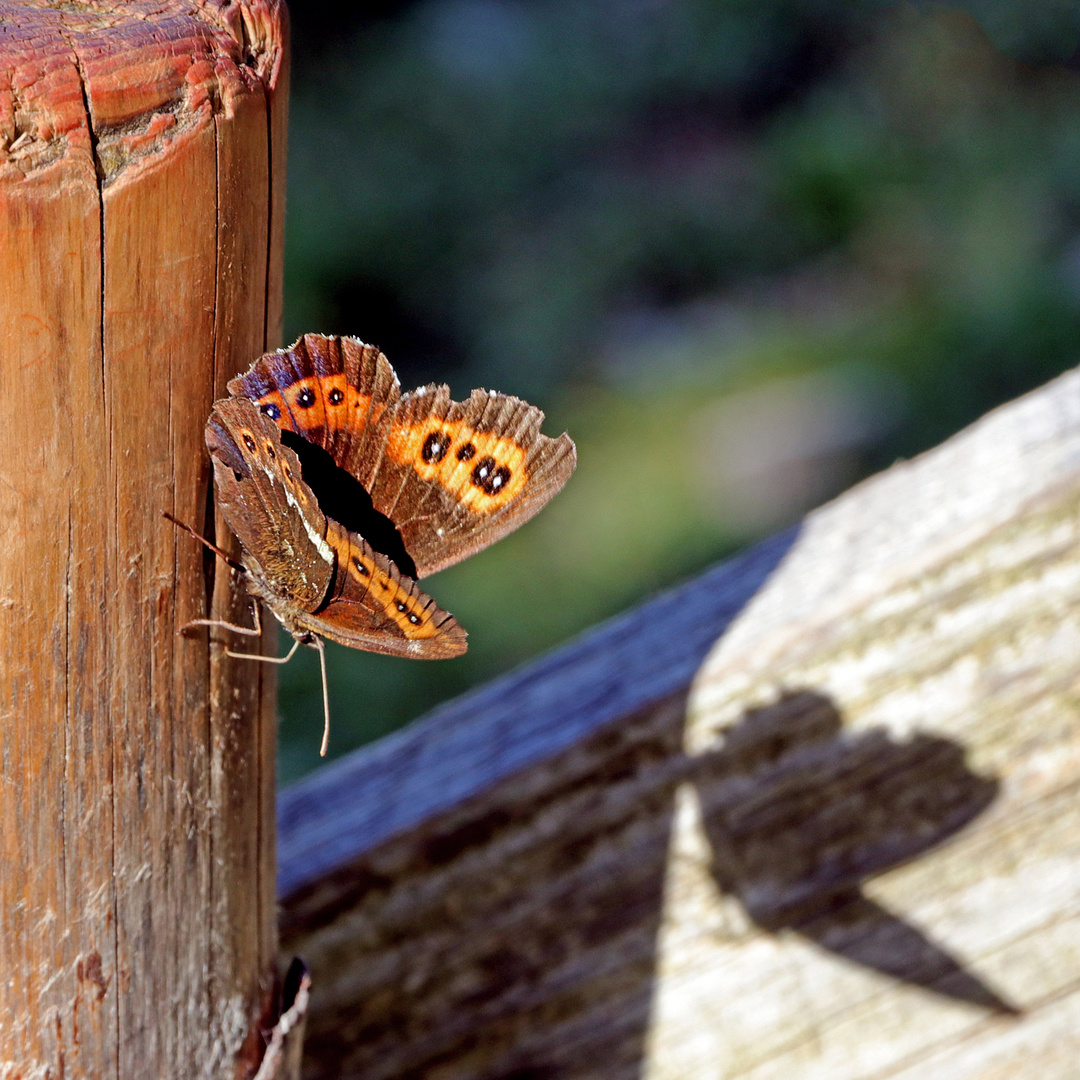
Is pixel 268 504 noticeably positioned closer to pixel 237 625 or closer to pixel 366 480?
pixel 237 625

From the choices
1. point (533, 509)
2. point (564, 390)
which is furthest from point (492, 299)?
point (533, 509)

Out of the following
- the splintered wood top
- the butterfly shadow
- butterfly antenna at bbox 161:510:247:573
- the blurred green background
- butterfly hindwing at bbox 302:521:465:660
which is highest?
the splintered wood top

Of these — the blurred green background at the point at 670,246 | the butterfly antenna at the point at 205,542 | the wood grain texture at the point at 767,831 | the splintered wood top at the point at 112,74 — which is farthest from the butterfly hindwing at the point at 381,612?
the blurred green background at the point at 670,246

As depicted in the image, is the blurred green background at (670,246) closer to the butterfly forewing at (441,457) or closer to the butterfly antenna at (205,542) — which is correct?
the butterfly forewing at (441,457)

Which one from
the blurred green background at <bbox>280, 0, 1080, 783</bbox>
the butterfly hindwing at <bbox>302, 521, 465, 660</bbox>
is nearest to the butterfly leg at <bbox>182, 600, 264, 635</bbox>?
the butterfly hindwing at <bbox>302, 521, 465, 660</bbox>

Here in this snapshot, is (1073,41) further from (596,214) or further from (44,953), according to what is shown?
(44,953)

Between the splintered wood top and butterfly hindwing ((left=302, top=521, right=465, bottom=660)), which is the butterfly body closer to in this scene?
butterfly hindwing ((left=302, top=521, right=465, bottom=660))
